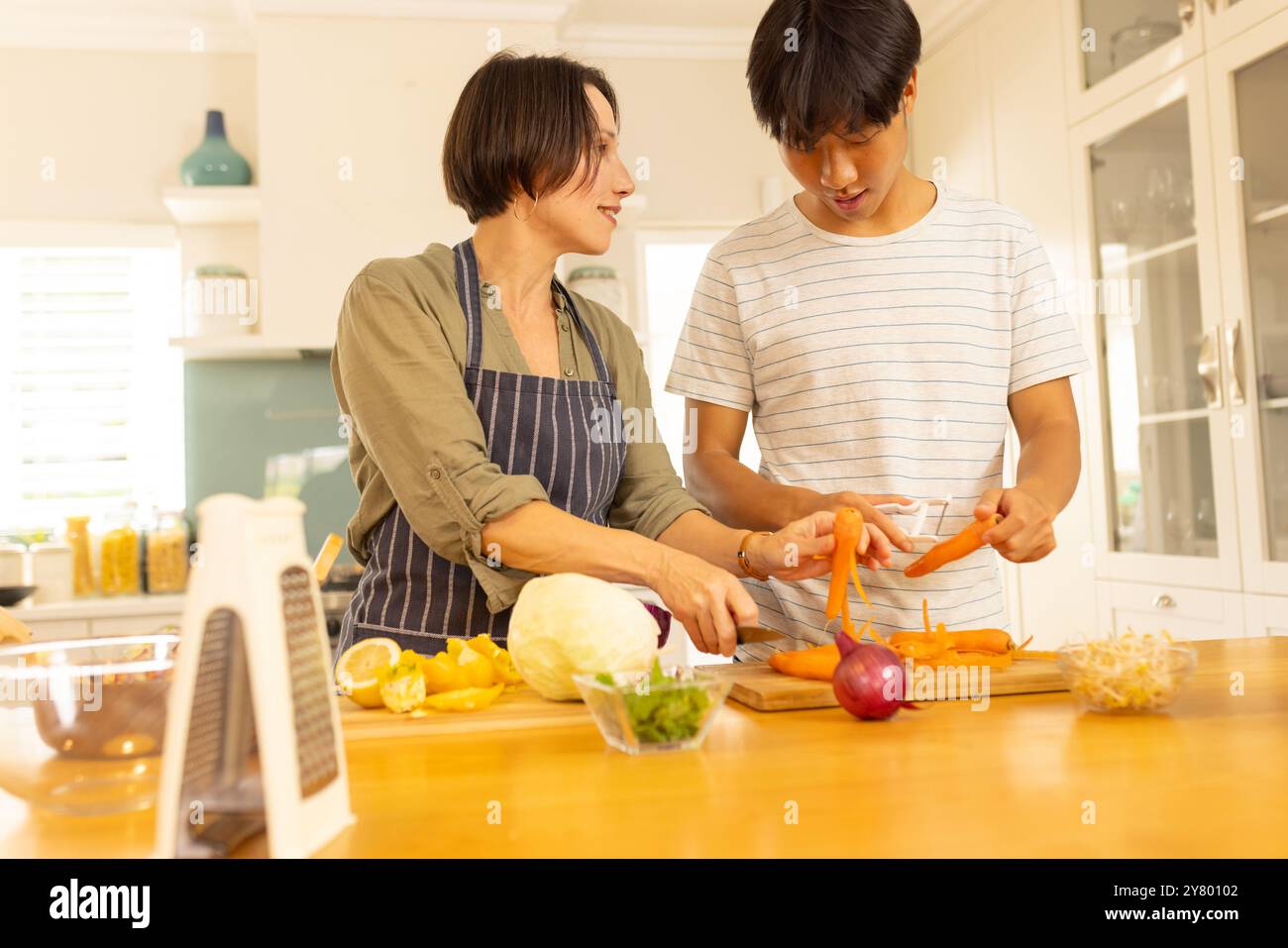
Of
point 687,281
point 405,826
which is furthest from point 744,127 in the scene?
point 405,826

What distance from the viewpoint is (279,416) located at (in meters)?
4.09

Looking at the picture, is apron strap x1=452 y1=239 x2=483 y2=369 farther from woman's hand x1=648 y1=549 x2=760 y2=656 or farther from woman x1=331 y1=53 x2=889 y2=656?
woman's hand x1=648 y1=549 x2=760 y2=656

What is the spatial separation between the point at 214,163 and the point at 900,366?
302 centimetres

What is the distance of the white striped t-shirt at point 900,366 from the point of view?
5.45 feet

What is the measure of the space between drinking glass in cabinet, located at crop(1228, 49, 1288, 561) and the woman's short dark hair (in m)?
1.85

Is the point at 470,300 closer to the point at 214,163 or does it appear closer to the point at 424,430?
the point at 424,430

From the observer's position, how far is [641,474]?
1656 mm

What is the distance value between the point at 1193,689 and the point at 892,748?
447mm

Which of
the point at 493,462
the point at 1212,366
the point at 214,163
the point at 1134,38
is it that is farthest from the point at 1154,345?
the point at 214,163

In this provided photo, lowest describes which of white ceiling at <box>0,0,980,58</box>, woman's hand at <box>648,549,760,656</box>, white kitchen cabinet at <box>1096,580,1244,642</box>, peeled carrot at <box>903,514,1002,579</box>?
white kitchen cabinet at <box>1096,580,1244,642</box>

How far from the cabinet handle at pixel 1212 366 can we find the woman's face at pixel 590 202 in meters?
1.82

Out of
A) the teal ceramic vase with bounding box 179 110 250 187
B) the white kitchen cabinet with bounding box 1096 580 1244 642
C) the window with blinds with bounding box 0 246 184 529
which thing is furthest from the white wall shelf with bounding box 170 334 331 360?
the white kitchen cabinet with bounding box 1096 580 1244 642

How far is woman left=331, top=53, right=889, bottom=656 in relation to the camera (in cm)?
131

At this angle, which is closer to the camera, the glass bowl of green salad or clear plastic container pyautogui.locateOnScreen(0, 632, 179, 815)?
clear plastic container pyautogui.locateOnScreen(0, 632, 179, 815)
